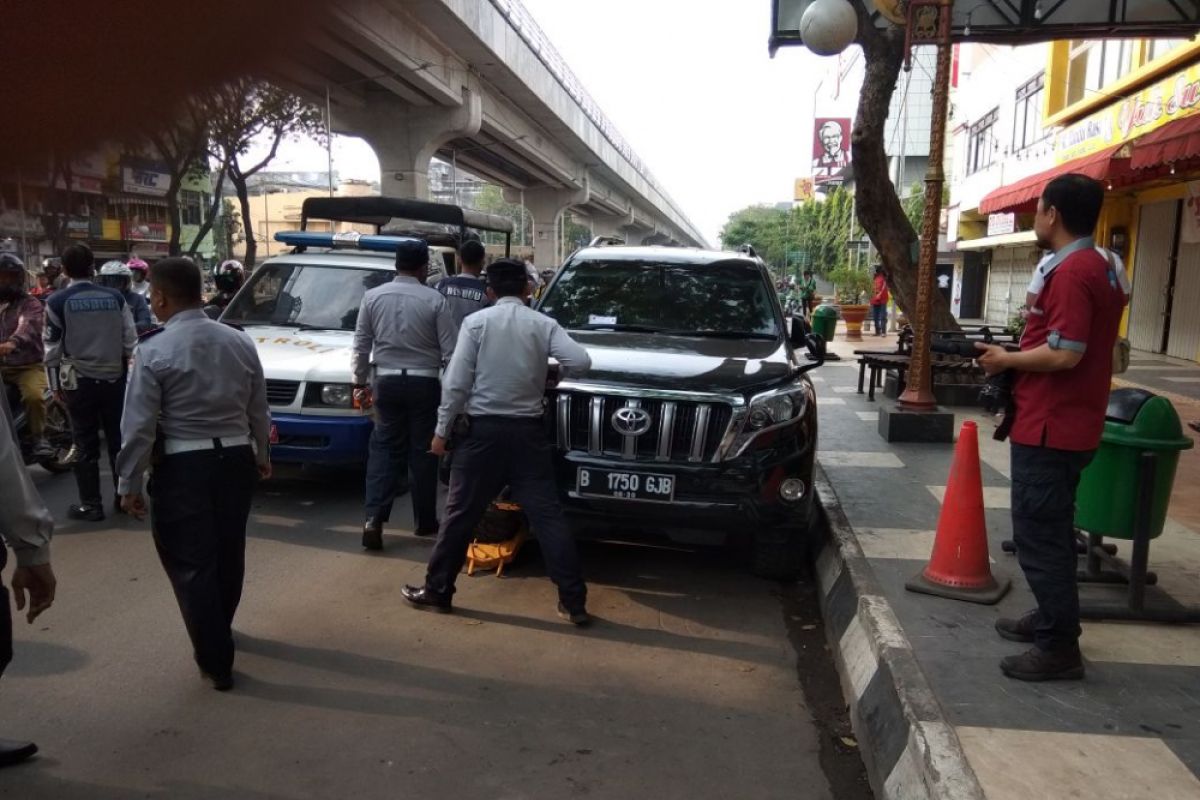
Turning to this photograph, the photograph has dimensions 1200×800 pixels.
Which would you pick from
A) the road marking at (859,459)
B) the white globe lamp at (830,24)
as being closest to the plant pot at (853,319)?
the white globe lamp at (830,24)

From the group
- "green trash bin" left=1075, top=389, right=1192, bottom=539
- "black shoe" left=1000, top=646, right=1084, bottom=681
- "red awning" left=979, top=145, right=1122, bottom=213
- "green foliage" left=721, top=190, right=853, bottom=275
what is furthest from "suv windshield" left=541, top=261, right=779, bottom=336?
"green foliage" left=721, top=190, right=853, bottom=275

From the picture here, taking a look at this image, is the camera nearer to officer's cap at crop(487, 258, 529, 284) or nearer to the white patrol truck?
officer's cap at crop(487, 258, 529, 284)

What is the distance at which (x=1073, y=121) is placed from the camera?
1888 cm

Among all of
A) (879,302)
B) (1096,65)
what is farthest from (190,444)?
(879,302)

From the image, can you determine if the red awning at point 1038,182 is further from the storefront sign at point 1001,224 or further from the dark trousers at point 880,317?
the dark trousers at point 880,317

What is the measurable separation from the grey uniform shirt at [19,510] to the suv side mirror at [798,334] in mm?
4558

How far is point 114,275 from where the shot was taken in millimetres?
7207

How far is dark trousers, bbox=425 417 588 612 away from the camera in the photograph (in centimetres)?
465

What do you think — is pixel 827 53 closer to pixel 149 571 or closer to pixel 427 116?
pixel 149 571

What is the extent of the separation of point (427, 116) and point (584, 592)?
20.1m

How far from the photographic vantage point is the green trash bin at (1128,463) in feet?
13.4

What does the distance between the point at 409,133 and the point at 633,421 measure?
66.0 feet

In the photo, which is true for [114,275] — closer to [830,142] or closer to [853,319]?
[853,319]

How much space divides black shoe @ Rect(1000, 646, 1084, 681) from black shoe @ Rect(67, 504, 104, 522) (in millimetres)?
5771
